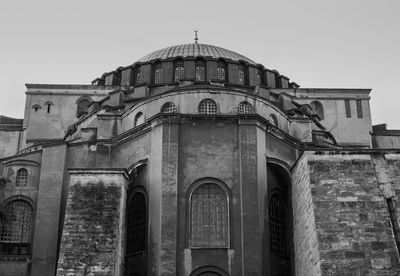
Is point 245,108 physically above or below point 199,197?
above

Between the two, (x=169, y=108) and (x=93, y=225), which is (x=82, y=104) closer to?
(x=169, y=108)

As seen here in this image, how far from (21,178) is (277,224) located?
45.6 feet

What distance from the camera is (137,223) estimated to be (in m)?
30.9

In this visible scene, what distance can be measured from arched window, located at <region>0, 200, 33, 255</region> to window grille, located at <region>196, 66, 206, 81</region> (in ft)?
48.9

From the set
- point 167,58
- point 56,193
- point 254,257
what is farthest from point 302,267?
point 167,58

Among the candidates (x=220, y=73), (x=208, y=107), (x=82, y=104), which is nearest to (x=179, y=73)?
(x=220, y=73)

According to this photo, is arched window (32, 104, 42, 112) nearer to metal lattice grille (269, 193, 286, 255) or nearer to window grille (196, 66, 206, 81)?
window grille (196, 66, 206, 81)

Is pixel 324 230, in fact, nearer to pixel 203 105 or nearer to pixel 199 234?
pixel 199 234

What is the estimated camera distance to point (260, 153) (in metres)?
30.8

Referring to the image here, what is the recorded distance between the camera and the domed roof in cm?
4619

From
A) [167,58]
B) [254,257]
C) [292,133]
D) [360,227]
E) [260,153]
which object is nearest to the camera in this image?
[360,227]

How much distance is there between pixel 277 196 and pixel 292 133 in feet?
19.0

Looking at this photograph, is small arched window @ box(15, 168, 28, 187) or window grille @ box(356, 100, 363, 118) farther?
window grille @ box(356, 100, 363, 118)

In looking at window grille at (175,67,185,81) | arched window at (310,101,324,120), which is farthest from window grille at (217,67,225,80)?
arched window at (310,101,324,120)
